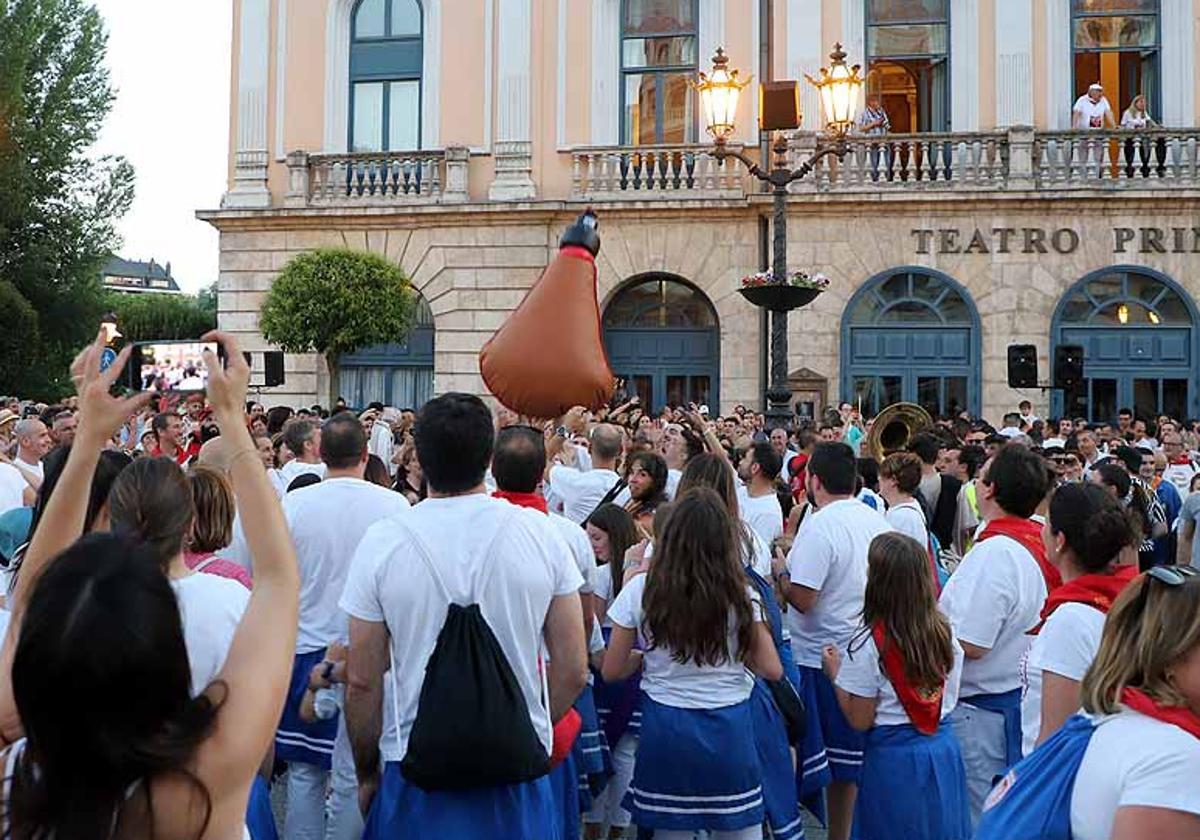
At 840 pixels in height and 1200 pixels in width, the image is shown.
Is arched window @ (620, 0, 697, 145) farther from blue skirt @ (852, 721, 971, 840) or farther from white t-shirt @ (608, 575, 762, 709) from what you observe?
blue skirt @ (852, 721, 971, 840)

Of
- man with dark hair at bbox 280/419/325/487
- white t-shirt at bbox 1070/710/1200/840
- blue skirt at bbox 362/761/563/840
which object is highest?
man with dark hair at bbox 280/419/325/487

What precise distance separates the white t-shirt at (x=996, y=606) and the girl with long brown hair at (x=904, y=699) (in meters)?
0.35

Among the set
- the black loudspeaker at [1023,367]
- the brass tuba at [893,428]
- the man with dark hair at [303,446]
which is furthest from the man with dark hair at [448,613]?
the black loudspeaker at [1023,367]

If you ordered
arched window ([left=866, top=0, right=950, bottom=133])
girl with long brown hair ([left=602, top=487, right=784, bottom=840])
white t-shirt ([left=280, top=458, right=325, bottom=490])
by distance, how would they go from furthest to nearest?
arched window ([left=866, top=0, right=950, bottom=133]) < white t-shirt ([left=280, top=458, right=325, bottom=490]) < girl with long brown hair ([left=602, top=487, right=784, bottom=840])

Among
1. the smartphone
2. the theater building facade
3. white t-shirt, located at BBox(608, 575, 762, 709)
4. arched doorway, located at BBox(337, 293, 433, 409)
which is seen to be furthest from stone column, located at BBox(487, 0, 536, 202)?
the smartphone

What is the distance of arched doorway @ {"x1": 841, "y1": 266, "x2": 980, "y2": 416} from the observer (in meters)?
20.3

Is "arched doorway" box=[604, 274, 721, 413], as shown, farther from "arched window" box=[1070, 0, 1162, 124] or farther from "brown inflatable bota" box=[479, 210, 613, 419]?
"brown inflatable bota" box=[479, 210, 613, 419]

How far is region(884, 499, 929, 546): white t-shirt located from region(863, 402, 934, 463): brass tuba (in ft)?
15.5

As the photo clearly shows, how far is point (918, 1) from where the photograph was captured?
21234mm

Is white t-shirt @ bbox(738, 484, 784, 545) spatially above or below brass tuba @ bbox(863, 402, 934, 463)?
below

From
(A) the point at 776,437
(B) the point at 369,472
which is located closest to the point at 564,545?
(B) the point at 369,472

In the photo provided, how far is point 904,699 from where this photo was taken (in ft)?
14.6

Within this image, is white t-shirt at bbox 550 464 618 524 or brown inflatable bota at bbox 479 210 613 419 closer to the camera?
brown inflatable bota at bbox 479 210 613 419

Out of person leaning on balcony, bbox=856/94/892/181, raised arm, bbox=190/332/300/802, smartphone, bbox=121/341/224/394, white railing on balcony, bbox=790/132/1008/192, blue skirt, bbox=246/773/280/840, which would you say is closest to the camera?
raised arm, bbox=190/332/300/802
